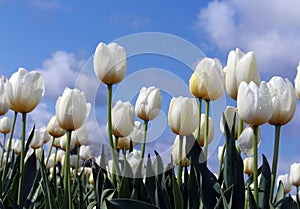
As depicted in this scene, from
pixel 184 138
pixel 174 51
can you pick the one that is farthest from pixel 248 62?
pixel 184 138

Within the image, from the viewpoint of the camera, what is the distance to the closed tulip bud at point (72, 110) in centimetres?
183

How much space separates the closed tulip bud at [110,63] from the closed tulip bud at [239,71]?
0.38 m

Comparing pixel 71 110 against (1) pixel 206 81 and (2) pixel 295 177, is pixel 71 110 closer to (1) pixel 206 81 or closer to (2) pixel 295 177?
(1) pixel 206 81

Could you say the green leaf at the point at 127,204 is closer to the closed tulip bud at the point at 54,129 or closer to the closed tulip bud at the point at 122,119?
the closed tulip bud at the point at 122,119

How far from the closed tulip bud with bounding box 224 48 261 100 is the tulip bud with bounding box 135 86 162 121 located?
1.35 feet

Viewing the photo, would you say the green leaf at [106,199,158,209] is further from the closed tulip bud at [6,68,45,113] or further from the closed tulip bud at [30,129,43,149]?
the closed tulip bud at [30,129,43,149]

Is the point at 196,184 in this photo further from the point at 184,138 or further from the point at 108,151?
the point at 108,151

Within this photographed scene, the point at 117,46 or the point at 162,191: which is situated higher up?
the point at 117,46

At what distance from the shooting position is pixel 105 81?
5.88ft

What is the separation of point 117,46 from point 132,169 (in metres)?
0.43

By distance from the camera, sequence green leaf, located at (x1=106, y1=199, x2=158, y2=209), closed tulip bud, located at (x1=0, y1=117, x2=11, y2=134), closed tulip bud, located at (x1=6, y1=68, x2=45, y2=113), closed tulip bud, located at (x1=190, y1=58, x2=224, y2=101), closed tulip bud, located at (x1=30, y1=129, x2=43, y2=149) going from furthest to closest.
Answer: closed tulip bud, located at (x1=0, y1=117, x2=11, y2=134) < closed tulip bud, located at (x1=30, y1=129, x2=43, y2=149) < closed tulip bud, located at (x1=6, y1=68, x2=45, y2=113) < closed tulip bud, located at (x1=190, y1=58, x2=224, y2=101) < green leaf, located at (x1=106, y1=199, x2=158, y2=209)

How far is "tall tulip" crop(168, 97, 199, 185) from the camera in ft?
5.54

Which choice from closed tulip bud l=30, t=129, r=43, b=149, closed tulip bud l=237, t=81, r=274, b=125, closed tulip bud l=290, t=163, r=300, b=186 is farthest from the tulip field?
closed tulip bud l=290, t=163, r=300, b=186

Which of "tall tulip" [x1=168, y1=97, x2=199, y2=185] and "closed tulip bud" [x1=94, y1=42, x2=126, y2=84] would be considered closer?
"tall tulip" [x1=168, y1=97, x2=199, y2=185]
